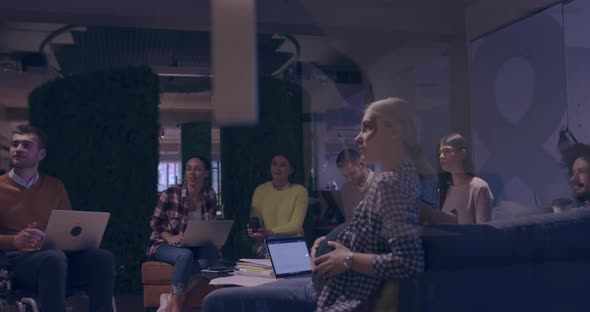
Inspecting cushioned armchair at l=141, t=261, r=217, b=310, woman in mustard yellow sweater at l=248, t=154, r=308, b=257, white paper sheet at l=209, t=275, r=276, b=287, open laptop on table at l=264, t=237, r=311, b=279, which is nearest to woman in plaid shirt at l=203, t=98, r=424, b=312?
white paper sheet at l=209, t=275, r=276, b=287

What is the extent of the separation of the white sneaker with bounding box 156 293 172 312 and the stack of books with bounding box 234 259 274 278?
1.62 metres

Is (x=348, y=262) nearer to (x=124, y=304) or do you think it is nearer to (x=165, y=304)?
(x=165, y=304)

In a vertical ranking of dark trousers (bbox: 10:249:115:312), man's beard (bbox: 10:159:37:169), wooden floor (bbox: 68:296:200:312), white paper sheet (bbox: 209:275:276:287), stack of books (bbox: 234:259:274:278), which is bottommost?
wooden floor (bbox: 68:296:200:312)

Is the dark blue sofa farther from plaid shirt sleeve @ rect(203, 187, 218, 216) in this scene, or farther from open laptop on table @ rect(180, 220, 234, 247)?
plaid shirt sleeve @ rect(203, 187, 218, 216)

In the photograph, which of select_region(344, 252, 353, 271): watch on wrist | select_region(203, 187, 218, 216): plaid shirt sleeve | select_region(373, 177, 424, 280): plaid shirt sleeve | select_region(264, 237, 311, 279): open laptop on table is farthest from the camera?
select_region(203, 187, 218, 216): plaid shirt sleeve

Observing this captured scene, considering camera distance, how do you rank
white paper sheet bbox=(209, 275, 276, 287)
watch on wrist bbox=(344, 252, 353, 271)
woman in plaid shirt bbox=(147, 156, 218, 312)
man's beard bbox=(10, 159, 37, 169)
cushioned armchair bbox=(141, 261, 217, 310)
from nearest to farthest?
watch on wrist bbox=(344, 252, 353, 271) → white paper sheet bbox=(209, 275, 276, 287) → man's beard bbox=(10, 159, 37, 169) → woman in plaid shirt bbox=(147, 156, 218, 312) → cushioned armchair bbox=(141, 261, 217, 310)

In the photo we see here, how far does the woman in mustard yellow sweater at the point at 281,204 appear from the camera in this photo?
4.69m

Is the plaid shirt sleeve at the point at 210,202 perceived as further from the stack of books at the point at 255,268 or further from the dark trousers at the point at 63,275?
the stack of books at the point at 255,268

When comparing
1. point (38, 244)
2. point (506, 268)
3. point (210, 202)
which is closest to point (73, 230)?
point (38, 244)

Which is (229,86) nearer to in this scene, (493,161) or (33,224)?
(33,224)

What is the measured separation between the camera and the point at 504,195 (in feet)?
19.4

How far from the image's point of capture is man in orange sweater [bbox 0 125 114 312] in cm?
322

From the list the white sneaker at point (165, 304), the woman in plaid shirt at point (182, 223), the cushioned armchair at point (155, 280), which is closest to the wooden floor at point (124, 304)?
the cushioned armchair at point (155, 280)

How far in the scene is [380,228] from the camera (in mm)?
1660
